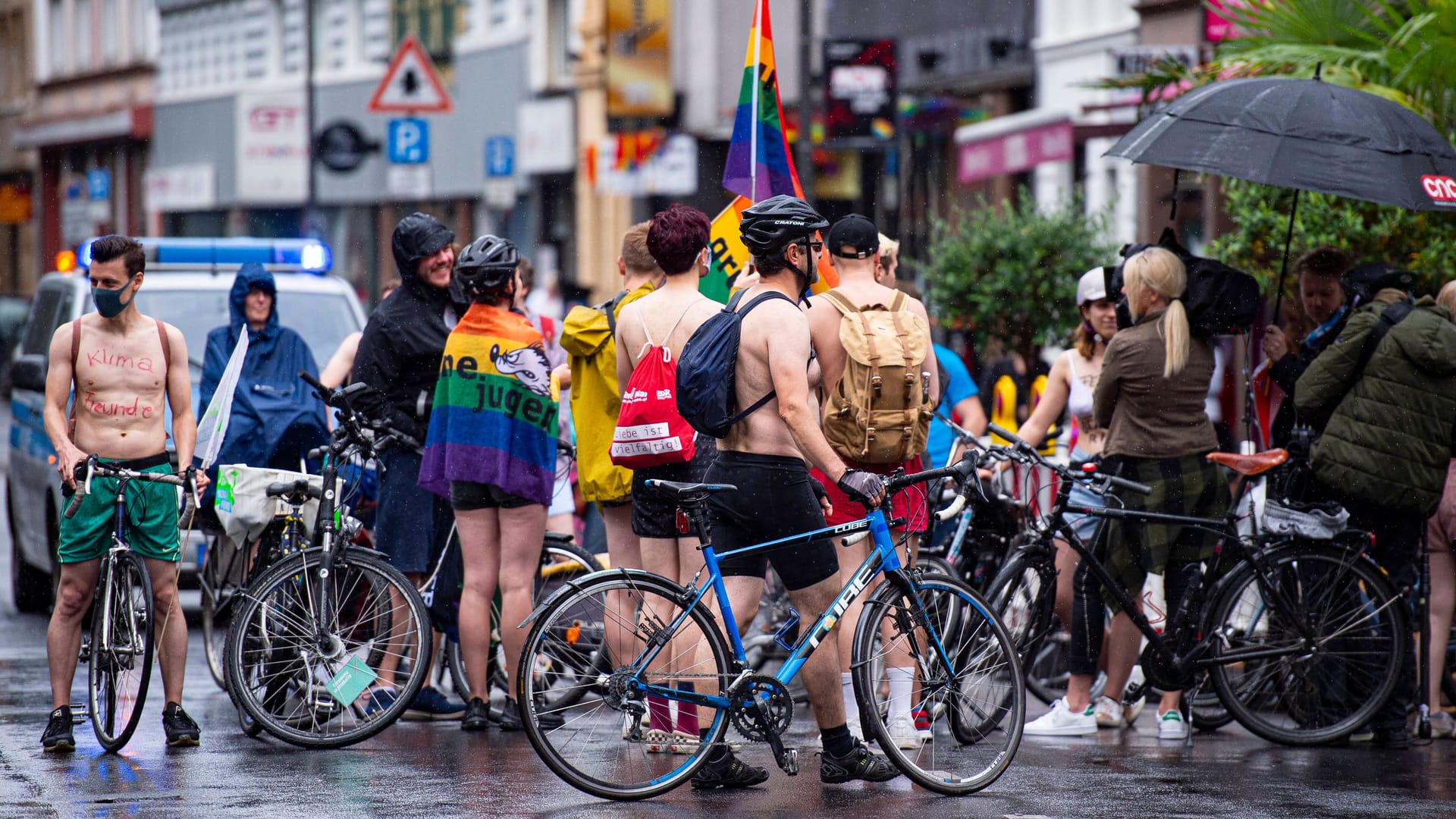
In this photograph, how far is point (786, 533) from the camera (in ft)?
22.1

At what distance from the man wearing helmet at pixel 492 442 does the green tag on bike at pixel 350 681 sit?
46cm

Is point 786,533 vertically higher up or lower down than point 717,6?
lower down

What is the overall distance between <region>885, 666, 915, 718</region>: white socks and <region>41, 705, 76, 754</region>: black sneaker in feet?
10.2

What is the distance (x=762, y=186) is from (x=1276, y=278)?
328 centimetres

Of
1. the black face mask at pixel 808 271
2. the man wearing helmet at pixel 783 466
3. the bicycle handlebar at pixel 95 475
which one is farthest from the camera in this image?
the bicycle handlebar at pixel 95 475

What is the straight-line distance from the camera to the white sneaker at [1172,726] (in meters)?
8.35

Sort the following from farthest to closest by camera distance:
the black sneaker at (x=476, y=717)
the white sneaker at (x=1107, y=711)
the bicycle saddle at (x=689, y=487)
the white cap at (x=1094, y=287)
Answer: the white cap at (x=1094, y=287)
the white sneaker at (x=1107, y=711)
the black sneaker at (x=476, y=717)
the bicycle saddle at (x=689, y=487)

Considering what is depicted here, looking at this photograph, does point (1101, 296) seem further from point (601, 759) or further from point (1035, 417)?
point (601, 759)

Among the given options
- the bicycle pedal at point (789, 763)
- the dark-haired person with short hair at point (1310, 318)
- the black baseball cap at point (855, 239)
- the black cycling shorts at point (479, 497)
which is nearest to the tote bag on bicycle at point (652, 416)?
the black baseball cap at point (855, 239)

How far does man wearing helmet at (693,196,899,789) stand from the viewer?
6.62 meters

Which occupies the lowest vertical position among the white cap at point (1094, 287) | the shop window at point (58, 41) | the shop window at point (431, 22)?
the white cap at point (1094, 287)

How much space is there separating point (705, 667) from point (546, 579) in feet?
7.36

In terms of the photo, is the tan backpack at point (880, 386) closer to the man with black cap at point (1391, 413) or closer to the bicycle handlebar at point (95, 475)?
the man with black cap at point (1391, 413)

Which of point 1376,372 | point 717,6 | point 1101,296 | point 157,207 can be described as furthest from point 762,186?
point 157,207
